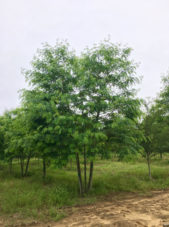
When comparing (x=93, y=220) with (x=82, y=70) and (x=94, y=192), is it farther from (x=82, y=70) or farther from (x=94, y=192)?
(x=82, y=70)

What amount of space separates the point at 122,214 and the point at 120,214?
0.08 meters

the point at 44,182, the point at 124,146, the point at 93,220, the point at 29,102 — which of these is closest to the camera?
the point at 93,220

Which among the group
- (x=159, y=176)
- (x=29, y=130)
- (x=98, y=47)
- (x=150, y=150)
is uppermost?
(x=98, y=47)

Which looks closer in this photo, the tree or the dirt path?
the dirt path

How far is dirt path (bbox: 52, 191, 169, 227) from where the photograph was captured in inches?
239

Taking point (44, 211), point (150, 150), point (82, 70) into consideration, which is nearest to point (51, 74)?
point (82, 70)

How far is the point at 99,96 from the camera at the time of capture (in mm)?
9133

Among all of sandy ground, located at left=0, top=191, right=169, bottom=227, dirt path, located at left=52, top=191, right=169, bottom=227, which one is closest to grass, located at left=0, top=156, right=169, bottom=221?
sandy ground, located at left=0, top=191, right=169, bottom=227

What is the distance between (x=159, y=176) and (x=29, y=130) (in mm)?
11302

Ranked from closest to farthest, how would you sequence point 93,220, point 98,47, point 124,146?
1. point 93,220
2. point 124,146
3. point 98,47

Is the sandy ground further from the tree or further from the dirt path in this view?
the tree

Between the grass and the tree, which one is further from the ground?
the tree

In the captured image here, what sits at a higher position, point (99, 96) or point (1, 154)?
point (99, 96)

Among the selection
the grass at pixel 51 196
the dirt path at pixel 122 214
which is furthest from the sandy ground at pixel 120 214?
the grass at pixel 51 196
